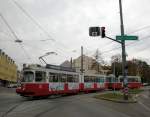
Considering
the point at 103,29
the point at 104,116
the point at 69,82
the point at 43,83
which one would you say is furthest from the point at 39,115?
the point at 69,82

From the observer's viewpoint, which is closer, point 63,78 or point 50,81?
point 50,81

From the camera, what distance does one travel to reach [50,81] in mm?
31812

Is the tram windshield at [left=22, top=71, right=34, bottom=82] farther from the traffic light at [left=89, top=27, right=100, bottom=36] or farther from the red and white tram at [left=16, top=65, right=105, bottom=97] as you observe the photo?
the traffic light at [left=89, top=27, right=100, bottom=36]

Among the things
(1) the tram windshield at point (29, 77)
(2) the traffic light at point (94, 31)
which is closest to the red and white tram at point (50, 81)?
(1) the tram windshield at point (29, 77)

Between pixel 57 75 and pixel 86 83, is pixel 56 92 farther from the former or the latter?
pixel 86 83

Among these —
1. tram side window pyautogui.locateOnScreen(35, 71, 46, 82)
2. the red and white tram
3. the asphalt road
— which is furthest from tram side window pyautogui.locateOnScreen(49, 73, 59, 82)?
the asphalt road

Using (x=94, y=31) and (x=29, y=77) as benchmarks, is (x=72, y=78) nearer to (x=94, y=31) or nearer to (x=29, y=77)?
(x=29, y=77)

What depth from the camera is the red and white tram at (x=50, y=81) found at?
2909cm

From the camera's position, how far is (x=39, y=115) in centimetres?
1548

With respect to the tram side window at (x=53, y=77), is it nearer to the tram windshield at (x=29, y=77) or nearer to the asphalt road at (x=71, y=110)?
the tram windshield at (x=29, y=77)

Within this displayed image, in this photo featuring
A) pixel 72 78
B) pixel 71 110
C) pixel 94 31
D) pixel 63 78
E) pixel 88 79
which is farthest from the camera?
pixel 88 79

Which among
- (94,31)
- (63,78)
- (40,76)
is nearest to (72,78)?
(63,78)

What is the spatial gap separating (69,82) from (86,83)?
6.93m

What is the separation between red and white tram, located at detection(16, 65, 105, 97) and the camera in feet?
95.5
